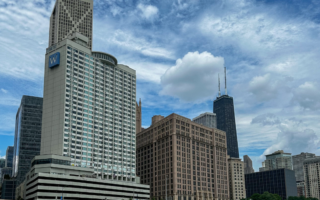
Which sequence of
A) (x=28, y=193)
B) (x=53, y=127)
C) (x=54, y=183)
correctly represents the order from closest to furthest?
(x=54, y=183)
(x=28, y=193)
(x=53, y=127)

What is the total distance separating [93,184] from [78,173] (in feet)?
33.0

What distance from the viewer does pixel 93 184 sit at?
188m

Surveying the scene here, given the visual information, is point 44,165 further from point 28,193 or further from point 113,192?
point 113,192

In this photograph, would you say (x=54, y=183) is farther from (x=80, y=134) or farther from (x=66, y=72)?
(x=66, y=72)

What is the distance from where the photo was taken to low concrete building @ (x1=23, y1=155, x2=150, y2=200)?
16650 cm

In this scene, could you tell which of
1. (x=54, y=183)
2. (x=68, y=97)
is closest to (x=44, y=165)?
(x=54, y=183)

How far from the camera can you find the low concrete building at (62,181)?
166 metres

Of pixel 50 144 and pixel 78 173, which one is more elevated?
pixel 50 144

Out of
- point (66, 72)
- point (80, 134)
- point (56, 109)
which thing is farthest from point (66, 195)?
point (66, 72)

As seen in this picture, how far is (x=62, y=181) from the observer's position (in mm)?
173000

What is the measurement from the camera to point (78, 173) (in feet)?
611

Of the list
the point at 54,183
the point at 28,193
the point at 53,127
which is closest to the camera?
the point at 54,183

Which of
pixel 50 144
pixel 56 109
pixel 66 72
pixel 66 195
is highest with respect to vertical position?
pixel 66 72

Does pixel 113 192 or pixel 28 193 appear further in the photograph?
pixel 113 192
